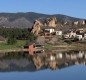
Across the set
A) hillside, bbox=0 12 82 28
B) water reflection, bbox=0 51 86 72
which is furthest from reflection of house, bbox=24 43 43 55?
hillside, bbox=0 12 82 28

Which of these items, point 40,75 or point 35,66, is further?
point 35,66

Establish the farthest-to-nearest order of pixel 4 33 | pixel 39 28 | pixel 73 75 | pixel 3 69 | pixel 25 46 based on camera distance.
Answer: pixel 39 28 → pixel 4 33 → pixel 25 46 → pixel 3 69 → pixel 73 75

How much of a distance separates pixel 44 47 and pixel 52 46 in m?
1.45

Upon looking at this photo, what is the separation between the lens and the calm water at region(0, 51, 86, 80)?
20734mm

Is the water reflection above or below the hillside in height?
below

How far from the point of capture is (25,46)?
40.9 meters

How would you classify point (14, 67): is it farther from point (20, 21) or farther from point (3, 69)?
point (20, 21)

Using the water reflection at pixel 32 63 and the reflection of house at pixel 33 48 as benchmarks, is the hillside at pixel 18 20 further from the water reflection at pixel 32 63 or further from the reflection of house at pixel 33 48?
the water reflection at pixel 32 63

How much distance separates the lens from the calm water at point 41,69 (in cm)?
2073

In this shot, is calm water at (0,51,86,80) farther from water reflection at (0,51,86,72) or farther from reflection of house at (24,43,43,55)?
reflection of house at (24,43,43,55)

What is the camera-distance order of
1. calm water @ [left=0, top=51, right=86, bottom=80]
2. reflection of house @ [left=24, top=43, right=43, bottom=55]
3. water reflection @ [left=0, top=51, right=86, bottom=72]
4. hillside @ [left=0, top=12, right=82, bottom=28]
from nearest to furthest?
calm water @ [left=0, top=51, right=86, bottom=80]
water reflection @ [left=0, top=51, right=86, bottom=72]
reflection of house @ [left=24, top=43, right=43, bottom=55]
hillside @ [left=0, top=12, right=82, bottom=28]

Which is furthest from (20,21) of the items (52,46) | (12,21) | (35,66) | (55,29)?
(35,66)

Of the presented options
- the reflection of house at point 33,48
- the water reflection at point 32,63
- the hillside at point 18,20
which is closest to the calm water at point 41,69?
the water reflection at point 32,63

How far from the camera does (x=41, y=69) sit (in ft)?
82.0
